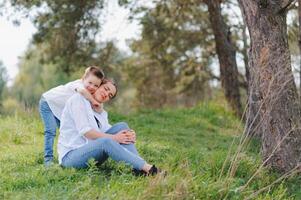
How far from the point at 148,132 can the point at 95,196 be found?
6.19m

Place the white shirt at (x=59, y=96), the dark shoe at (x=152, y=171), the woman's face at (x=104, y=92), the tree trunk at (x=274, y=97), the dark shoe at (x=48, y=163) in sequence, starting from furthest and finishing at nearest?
the tree trunk at (x=274, y=97) → the white shirt at (x=59, y=96) → the woman's face at (x=104, y=92) → the dark shoe at (x=48, y=163) → the dark shoe at (x=152, y=171)

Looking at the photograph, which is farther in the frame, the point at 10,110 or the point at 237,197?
the point at 10,110

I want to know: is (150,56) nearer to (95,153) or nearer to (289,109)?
(289,109)

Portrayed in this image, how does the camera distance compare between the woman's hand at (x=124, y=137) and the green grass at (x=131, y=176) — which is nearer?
the green grass at (x=131, y=176)

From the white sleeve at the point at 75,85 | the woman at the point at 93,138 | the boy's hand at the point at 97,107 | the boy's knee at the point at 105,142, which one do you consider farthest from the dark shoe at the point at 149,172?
the white sleeve at the point at 75,85

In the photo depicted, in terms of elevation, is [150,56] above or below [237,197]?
above

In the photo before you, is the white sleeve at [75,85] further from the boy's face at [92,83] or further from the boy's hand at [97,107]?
the boy's hand at [97,107]

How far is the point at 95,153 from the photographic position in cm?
625

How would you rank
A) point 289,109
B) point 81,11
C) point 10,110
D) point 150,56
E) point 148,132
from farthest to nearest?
point 150,56 < point 81,11 < point 10,110 < point 148,132 < point 289,109

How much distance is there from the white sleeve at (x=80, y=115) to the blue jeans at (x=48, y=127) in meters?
0.85

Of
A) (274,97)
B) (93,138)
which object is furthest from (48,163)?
(274,97)

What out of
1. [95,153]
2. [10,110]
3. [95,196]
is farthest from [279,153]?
[10,110]

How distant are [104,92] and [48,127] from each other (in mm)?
1038

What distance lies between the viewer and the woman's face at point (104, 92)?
21.9ft
